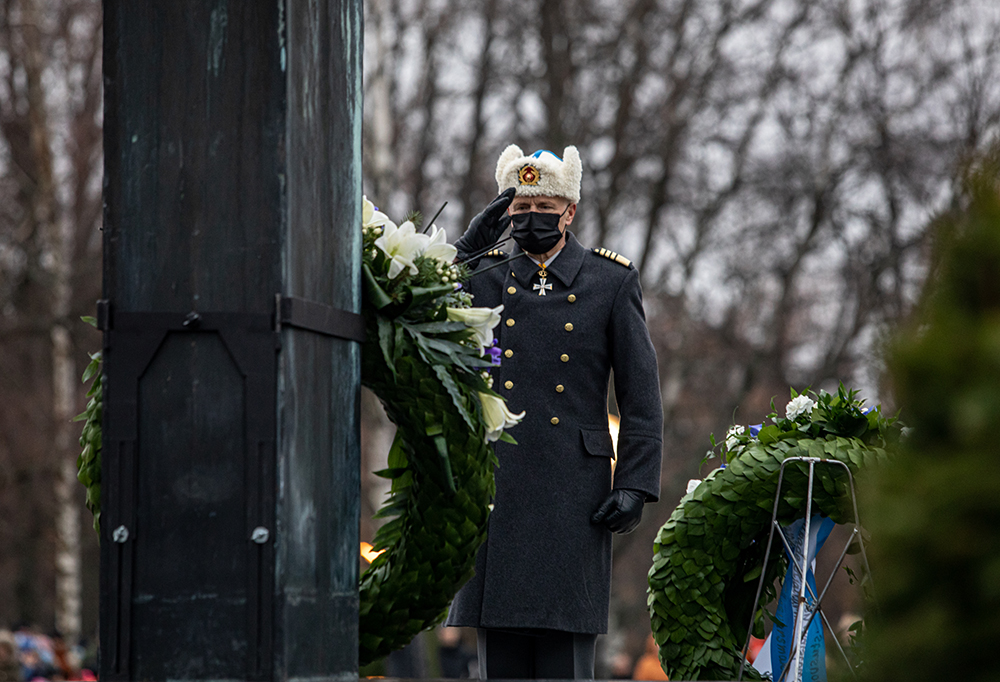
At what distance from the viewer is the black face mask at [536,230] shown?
15.4ft

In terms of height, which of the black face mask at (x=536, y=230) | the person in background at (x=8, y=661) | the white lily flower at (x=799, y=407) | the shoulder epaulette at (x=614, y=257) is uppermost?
the black face mask at (x=536, y=230)

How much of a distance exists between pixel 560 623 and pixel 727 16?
13.1 m

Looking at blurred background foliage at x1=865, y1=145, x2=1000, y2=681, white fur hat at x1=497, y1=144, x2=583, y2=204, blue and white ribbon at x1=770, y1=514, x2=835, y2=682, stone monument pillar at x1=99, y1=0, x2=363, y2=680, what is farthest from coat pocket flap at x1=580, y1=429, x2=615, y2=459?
blurred background foliage at x1=865, y1=145, x2=1000, y2=681

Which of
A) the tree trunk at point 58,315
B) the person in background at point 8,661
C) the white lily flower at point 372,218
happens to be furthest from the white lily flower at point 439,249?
the tree trunk at point 58,315

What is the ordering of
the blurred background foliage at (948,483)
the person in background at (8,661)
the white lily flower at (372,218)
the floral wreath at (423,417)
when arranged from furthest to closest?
the person in background at (8,661) < the white lily flower at (372,218) < the floral wreath at (423,417) < the blurred background foliage at (948,483)

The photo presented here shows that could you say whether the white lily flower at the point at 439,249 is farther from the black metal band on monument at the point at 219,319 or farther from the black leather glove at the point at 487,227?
the black leather glove at the point at 487,227

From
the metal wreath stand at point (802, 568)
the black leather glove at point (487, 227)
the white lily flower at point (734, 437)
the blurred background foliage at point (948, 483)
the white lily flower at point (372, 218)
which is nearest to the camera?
the blurred background foliage at point (948, 483)

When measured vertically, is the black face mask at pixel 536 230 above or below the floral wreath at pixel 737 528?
above

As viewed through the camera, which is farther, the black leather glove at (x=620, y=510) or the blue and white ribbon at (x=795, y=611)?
the black leather glove at (x=620, y=510)

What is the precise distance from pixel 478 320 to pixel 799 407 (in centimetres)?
159

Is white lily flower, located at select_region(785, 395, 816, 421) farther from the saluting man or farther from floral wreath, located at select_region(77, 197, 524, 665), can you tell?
floral wreath, located at select_region(77, 197, 524, 665)

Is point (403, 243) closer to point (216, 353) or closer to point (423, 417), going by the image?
point (423, 417)

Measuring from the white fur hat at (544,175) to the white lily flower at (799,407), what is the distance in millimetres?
993

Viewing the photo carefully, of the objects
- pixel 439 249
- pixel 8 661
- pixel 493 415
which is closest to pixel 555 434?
pixel 493 415
